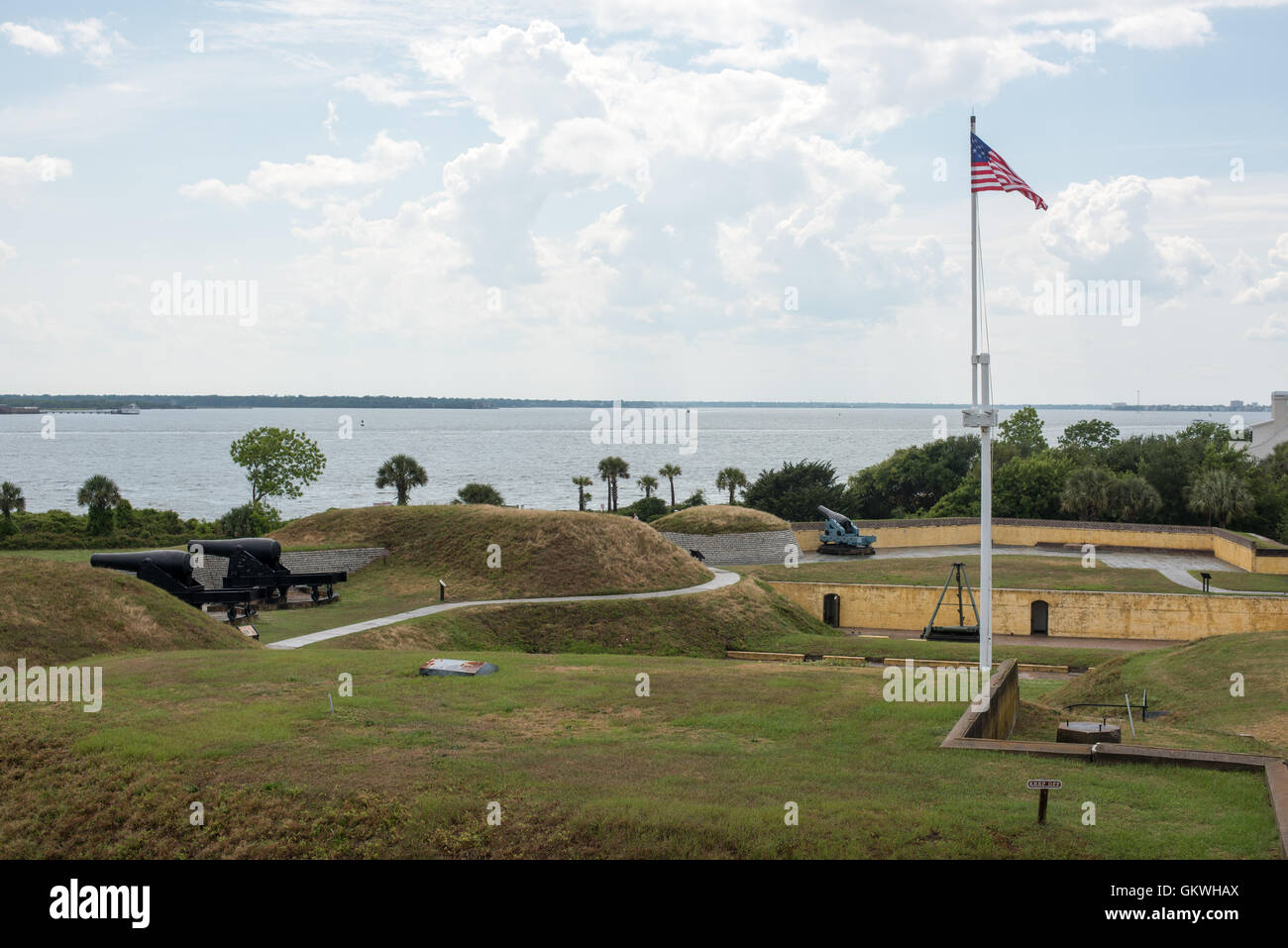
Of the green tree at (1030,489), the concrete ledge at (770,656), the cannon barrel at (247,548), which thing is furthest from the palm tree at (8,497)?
the green tree at (1030,489)

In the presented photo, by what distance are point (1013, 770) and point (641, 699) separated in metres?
6.94

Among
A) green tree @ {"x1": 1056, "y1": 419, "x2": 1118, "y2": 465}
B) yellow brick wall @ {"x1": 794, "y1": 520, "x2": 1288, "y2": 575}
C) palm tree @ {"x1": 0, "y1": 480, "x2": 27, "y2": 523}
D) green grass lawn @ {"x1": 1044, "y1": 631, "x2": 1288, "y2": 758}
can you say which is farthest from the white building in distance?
palm tree @ {"x1": 0, "y1": 480, "x2": 27, "y2": 523}

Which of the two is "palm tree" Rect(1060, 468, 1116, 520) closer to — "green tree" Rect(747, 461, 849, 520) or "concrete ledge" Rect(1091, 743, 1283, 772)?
"green tree" Rect(747, 461, 849, 520)

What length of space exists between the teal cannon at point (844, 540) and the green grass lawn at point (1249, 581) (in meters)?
15.1

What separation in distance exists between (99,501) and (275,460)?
8.54 m

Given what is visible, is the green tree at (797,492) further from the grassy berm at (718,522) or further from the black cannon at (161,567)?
the black cannon at (161,567)

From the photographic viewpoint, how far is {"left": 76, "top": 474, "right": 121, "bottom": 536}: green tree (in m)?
46.8

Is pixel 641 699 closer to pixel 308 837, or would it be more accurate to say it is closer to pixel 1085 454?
pixel 308 837

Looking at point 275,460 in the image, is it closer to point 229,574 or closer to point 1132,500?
point 229,574

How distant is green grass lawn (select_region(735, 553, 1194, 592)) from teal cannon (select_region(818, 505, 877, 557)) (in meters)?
2.59

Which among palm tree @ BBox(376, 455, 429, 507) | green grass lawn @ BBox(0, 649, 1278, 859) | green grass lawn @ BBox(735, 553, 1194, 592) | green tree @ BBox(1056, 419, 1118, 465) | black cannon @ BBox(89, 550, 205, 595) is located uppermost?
green tree @ BBox(1056, 419, 1118, 465)

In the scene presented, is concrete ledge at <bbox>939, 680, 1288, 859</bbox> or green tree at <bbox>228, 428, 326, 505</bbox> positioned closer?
concrete ledge at <bbox>939, 680, 1288, 859</bbox>

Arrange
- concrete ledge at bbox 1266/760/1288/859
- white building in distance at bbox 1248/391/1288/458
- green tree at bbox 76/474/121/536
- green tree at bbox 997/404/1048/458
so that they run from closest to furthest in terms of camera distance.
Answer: concrete ledge at bbox 1266/760/1288/859, green tree at bbox 76/474/121/536, white building in distance at bbox 1248/391/1288/458, green tree at bbox 997/404/1048/458

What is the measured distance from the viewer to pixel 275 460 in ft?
173
